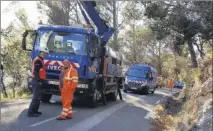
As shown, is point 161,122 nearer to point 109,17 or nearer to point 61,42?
point 61,42

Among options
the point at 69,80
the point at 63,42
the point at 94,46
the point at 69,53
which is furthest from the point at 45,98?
the point at 69,80

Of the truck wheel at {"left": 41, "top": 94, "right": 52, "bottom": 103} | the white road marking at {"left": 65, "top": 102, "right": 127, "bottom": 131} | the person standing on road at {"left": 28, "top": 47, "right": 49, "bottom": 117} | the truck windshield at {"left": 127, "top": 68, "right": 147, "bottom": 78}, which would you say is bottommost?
the white road marking at {"left": 65, "top": 102, "right": 127, "bottom": 131}

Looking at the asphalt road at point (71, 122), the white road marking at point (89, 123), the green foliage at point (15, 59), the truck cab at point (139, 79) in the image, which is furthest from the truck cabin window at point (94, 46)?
the green foliage at point (15, 59)

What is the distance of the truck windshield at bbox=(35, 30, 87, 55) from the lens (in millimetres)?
13047

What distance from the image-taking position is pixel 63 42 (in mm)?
13141

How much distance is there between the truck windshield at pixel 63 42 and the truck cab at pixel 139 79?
582 inches

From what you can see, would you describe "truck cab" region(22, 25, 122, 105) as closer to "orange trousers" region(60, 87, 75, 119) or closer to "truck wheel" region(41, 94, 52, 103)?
"truck wheel" region(41, 94, 52, 103)

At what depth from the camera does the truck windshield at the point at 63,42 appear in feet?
42.8

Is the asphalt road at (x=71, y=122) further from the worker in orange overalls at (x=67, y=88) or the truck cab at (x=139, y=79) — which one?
the truck cab at (x=139, y=79)

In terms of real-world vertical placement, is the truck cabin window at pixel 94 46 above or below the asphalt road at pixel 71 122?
above

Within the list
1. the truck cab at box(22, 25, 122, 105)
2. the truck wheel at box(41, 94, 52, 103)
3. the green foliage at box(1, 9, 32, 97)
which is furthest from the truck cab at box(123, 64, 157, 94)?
the truck cab at box(22, 25, 122, 105)

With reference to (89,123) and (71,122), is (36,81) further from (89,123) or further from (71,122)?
(89,123)

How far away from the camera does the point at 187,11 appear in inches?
739

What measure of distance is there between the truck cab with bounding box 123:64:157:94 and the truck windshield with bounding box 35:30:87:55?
14791 millimetres
